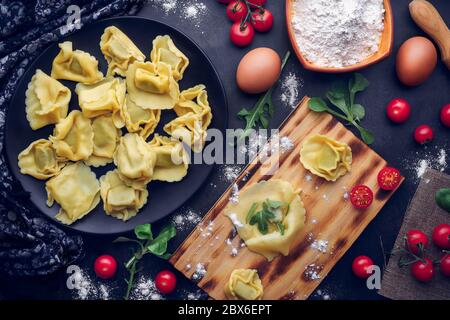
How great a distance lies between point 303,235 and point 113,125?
83 centimetres

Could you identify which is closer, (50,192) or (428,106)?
(50,192)

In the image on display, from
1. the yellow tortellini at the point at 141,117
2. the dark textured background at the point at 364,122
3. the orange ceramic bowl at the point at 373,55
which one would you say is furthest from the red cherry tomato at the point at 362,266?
the yellow tortellini at the point at 141,117

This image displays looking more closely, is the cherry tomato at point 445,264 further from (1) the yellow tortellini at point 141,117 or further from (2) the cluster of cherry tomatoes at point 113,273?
(1) the yellow tortellini at point 141,117

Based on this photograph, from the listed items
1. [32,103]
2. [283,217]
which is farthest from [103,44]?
[283,217]

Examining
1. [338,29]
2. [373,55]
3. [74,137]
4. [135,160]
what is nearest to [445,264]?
[373,55]

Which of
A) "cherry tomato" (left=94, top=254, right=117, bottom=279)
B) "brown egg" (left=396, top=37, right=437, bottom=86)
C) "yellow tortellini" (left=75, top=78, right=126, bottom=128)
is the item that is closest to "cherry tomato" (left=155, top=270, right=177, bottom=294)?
"cherry tomato" (left=94, top=254, right=117, bottom=279)

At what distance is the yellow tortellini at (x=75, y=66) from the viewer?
1.85 m

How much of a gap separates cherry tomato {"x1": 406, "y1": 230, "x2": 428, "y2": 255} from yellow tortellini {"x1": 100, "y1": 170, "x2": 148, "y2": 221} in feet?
3.31

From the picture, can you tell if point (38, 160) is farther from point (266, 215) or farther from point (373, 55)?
point (373, 55)

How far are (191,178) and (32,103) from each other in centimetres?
65

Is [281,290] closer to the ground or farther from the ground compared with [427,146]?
closer to the ground

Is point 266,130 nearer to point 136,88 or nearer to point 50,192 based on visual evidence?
point 136,88

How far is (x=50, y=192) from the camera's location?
1.88 meters

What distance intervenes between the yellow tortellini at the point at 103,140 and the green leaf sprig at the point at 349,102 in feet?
2.46
